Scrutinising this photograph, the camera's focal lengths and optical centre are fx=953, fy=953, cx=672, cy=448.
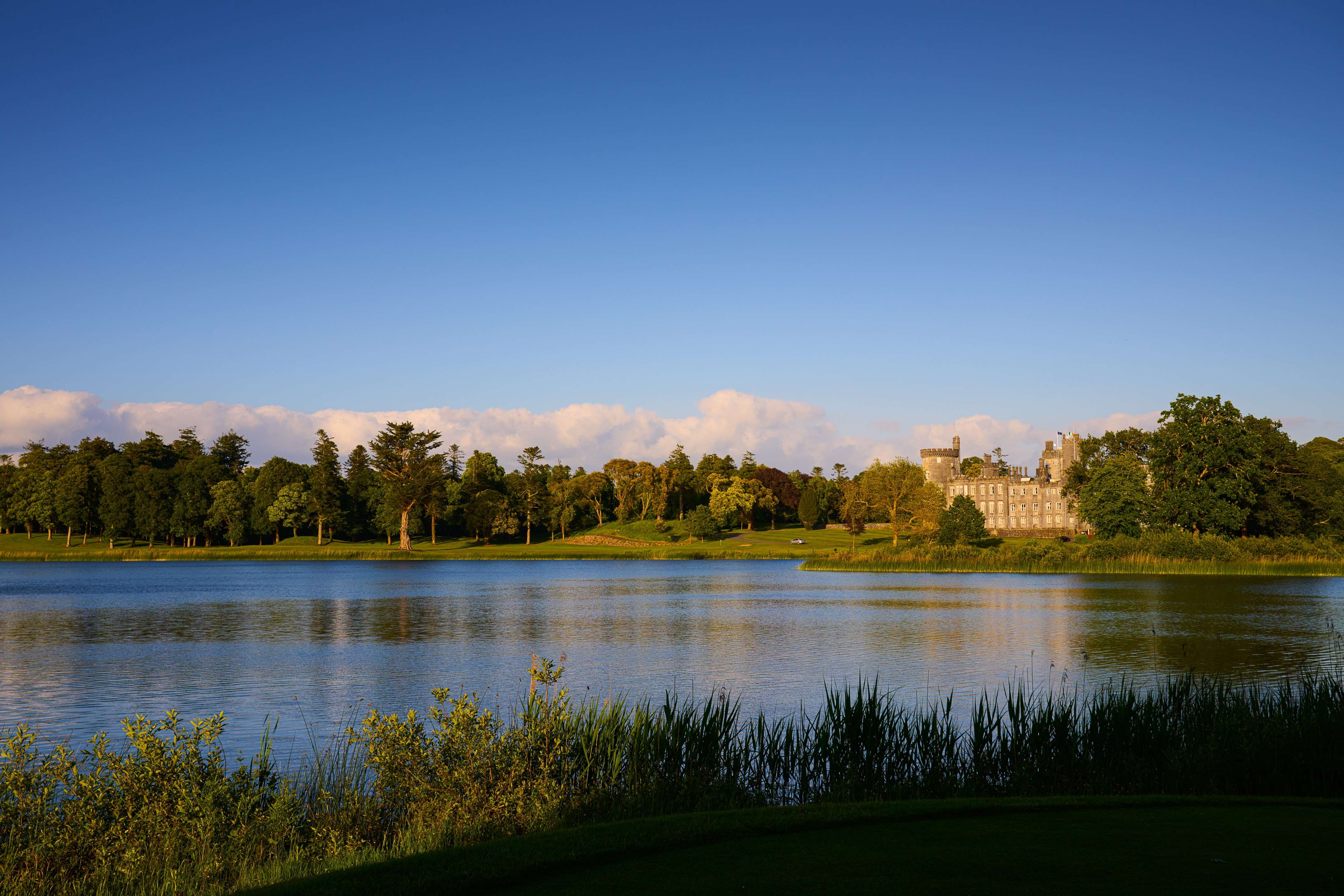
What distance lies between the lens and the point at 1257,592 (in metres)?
40.6

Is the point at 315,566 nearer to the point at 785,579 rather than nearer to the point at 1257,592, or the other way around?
the point at 785,579

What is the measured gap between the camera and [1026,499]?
351 feet

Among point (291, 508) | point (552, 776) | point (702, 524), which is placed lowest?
point (552, 776)

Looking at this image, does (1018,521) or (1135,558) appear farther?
(1018,521)

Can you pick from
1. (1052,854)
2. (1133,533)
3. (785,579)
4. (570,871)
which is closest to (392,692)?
(570,871)

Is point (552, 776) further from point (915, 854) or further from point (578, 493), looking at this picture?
point (578, 493)

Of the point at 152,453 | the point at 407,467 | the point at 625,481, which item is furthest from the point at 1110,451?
the point at 152,453

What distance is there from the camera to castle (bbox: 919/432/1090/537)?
345 feet

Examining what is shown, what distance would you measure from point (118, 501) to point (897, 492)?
7455 centimetres

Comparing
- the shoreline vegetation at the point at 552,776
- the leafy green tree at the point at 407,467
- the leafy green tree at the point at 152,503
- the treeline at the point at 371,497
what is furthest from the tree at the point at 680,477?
the shoreline vegetation at the point at 552,776

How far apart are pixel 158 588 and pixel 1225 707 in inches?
2015

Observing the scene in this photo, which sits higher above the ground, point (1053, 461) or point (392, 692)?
point (1053, 461)

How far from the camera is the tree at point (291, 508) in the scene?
94.3 m

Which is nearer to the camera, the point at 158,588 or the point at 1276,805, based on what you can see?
the point at 1276,805
